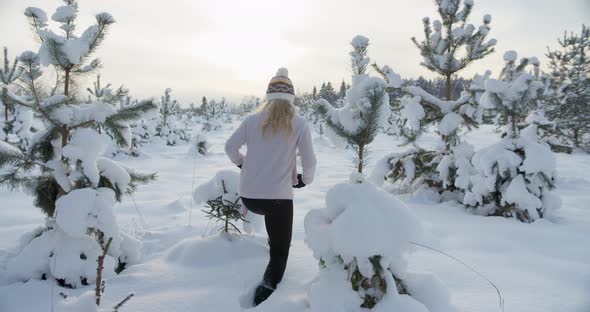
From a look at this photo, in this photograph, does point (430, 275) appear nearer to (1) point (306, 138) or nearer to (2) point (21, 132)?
(1) point (306, 138)

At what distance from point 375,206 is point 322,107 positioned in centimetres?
93

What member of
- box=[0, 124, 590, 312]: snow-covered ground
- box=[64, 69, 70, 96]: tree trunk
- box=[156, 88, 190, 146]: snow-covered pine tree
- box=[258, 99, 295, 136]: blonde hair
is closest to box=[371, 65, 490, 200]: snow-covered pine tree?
box=[0, 124, 590, 312]: snow-covered ground

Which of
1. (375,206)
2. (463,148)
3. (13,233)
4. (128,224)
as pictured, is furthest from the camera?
(463,148)

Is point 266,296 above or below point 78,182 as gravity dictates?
below

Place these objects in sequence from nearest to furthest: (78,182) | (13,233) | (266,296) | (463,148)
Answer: (266,296) → (78,182) → (13,233) → (463,148)

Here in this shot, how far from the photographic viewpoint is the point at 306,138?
2.45 metres

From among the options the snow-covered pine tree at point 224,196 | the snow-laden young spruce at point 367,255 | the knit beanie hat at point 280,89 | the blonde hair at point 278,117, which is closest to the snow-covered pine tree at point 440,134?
the snow-covered pine tree at point 224,196

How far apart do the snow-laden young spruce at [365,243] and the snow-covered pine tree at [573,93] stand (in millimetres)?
14890

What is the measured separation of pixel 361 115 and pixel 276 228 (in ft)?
3.51

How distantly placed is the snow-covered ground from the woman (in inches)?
12.6

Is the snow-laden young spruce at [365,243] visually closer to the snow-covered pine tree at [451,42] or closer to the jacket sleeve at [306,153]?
the jacket sleeve at [306,153]

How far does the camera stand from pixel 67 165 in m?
2.71

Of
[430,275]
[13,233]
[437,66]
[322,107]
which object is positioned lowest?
[13,233]

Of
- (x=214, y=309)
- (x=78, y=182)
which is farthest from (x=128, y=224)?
(x=214, y=309)
